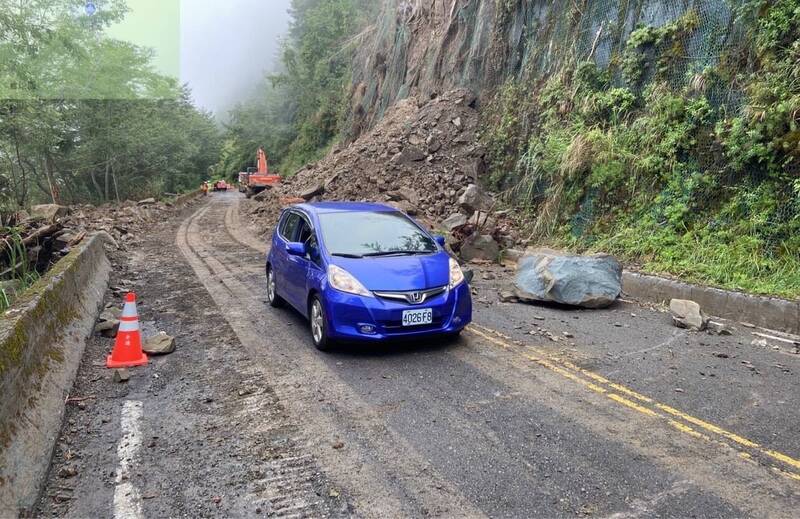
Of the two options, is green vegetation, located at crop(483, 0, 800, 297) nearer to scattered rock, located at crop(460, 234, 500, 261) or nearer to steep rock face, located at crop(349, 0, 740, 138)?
steep rock face, located at crop(349, 0, 740, 138)

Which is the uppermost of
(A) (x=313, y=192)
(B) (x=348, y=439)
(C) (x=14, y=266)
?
(A) (x=313, y=192)

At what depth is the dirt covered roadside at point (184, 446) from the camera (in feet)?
10.8

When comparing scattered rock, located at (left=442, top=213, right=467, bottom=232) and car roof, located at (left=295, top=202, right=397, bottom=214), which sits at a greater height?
car roof, located at (left=295, top=202, right=397, bottom=214)

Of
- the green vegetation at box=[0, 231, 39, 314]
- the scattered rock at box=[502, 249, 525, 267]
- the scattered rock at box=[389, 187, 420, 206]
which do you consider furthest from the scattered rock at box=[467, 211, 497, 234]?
the green vegetation at box=[0, 231, 39, 314]

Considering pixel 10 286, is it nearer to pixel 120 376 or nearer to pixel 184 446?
pixel 120 376

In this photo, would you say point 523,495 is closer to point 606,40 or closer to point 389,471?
point 389,471

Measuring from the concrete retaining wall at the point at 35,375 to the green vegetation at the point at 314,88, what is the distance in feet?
99.9

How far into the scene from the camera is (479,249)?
12.0m

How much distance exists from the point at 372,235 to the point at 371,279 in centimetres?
106

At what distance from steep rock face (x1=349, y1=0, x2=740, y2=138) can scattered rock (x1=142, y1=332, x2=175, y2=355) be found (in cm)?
1019

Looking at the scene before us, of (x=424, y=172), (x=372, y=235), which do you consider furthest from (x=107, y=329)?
(x=424, y=172)

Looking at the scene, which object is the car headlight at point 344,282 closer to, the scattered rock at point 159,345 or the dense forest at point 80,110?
the scattered rock at point 159,345

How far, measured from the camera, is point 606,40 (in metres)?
13.0

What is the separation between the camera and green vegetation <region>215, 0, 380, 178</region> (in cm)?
3875
